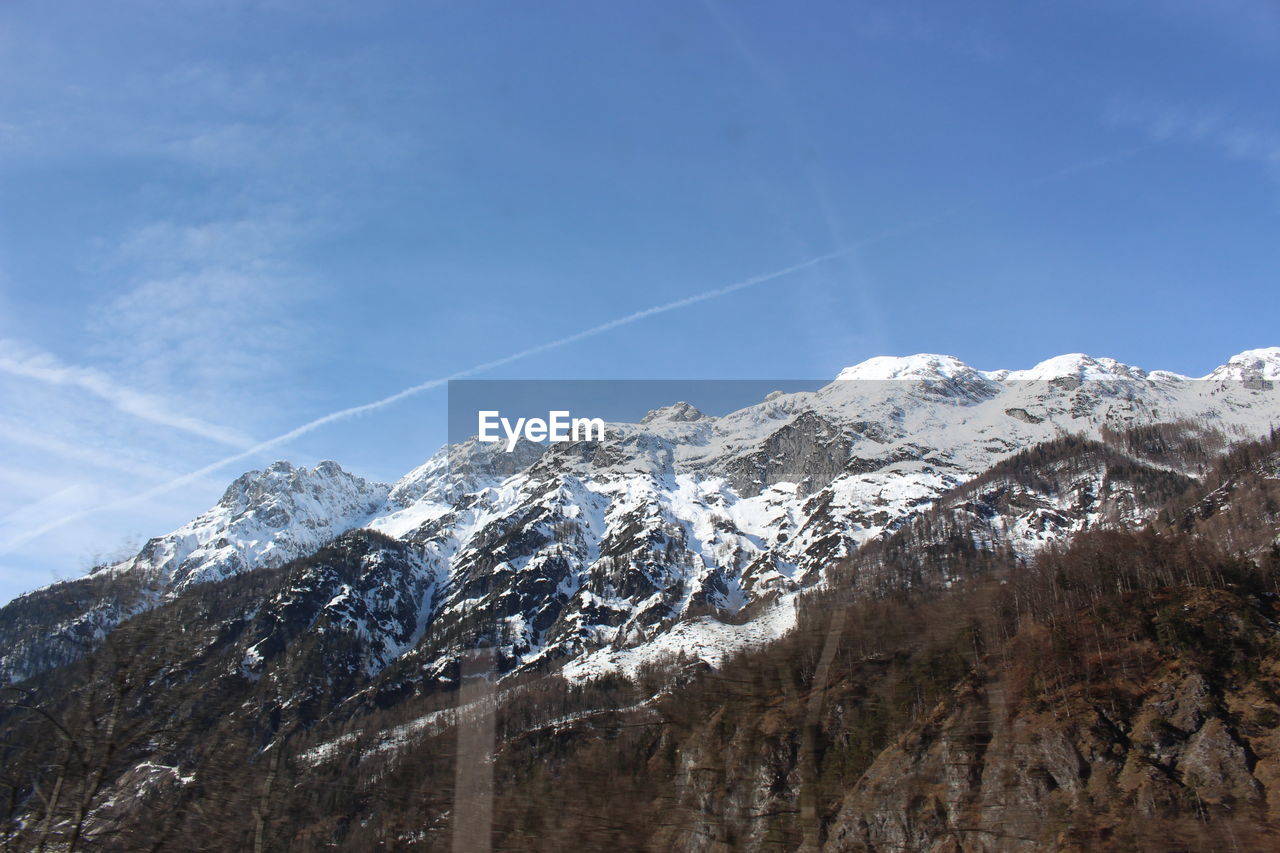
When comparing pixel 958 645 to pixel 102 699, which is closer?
pixel 102 699

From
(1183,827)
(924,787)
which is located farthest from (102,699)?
(924,787)

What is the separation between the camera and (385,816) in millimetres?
14922

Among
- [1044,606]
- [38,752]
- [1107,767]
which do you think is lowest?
[1107,767]

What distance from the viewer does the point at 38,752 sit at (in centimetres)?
1409

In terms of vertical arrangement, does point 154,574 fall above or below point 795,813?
above

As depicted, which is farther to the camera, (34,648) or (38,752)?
(34,648)

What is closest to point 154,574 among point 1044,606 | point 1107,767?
point 1107,767

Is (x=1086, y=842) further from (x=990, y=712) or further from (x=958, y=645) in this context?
(x=958, y=645)

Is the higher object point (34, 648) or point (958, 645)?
point (34, 648)

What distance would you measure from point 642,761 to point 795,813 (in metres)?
2.80

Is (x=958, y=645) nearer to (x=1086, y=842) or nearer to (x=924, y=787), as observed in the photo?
(x=924, y=787)

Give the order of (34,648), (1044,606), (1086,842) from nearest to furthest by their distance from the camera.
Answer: (1086,842), (1044,606), (34,648)

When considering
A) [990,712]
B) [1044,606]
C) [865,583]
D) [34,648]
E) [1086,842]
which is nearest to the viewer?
[1086,842]

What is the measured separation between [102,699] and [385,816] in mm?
5289
